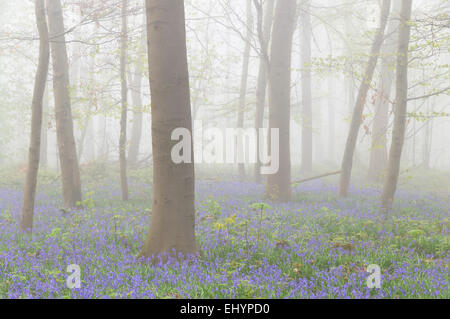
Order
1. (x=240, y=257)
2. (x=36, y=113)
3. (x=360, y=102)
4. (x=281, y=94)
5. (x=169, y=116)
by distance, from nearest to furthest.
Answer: (x=169, y=116) → (x=240, y=257) → (x=36, y=113) → (x=281, y=94) → (x=360, y=102)

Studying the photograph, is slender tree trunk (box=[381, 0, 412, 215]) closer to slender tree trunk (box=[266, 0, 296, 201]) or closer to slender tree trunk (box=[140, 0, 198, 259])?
slender tree trunk (box=[266, 0, 296, 201])

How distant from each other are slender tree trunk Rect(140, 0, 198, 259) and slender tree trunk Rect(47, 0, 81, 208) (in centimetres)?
576

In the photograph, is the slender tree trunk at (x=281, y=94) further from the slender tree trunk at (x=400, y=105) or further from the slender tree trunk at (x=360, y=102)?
the slender tree trunk at (x=400, y=105)

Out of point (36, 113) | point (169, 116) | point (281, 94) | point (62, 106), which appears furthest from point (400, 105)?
point (62, 106)

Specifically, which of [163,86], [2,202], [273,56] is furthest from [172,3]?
[2,202]

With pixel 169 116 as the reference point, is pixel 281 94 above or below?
above

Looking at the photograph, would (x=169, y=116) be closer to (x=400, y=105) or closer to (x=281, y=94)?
(x=400, y=105)

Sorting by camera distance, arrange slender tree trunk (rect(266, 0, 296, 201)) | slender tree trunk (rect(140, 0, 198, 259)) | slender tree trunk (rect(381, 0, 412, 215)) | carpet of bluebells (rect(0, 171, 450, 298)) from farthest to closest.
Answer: slender tree trunk (rect(266, 0, 296, 201)) < slender tree trunk (rect(381, 0, 412, 215)) < slender tree trunk (rect(140, 0, 198, 259)) < carpet of bluebells (rect(0, 171, 450, 298))

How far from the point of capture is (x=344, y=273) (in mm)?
5176

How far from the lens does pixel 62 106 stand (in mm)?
10453

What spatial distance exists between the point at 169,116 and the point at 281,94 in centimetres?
695

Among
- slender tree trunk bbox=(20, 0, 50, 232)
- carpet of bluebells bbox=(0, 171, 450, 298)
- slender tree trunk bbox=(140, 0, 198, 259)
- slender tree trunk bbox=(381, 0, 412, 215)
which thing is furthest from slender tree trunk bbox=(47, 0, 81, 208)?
slender tree trunk bbox=(381, 0, 412, 215)

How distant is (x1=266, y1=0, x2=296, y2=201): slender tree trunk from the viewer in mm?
11914
